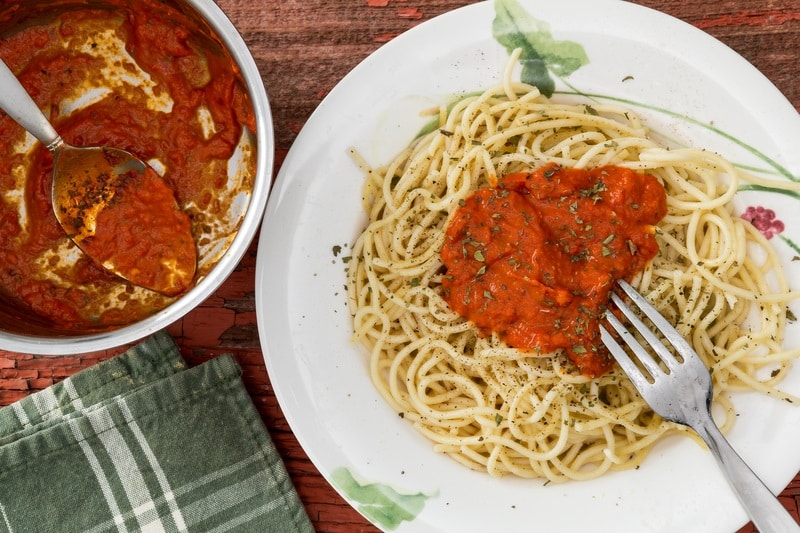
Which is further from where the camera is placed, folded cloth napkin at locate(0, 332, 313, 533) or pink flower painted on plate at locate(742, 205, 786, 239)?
folded cloth napkin at locate(0, 332, 313, 533)

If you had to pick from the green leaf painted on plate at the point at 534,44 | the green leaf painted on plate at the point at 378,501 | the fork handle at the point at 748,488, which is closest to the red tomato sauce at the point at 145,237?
the green leaf painted on plate at the point at 378,501

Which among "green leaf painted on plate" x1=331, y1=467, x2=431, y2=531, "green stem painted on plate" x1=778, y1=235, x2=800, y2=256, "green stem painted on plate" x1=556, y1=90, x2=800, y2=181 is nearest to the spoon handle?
"green leaf painted on plate" x1=331, y1=467, x2=431, y2=531

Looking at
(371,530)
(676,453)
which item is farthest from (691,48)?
(371,530)

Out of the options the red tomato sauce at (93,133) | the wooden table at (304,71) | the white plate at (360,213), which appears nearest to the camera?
the white plate at (360,213)

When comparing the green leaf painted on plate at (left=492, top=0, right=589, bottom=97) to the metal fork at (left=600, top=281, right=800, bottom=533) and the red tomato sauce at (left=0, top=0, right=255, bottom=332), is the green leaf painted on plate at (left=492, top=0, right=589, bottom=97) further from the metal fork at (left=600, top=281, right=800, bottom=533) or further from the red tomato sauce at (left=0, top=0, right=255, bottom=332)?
the red tomato sauce at (left=0, top=0, right=255, bottom=332)

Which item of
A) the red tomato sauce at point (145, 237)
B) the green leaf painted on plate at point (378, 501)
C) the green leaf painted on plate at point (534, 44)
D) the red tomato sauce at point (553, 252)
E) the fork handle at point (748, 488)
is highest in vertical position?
the green leaf painted on plate at point (534, 44)

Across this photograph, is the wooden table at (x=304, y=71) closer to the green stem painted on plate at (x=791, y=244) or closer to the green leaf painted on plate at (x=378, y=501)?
the green leaf painted on plate at (x=378, y=501)

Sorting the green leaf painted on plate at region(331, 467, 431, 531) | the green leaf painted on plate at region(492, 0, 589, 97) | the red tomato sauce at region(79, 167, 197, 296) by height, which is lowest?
the green leaf painted on plate at region(331, 467, 431, 531)

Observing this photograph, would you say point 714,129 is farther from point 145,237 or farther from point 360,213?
point 145,237
